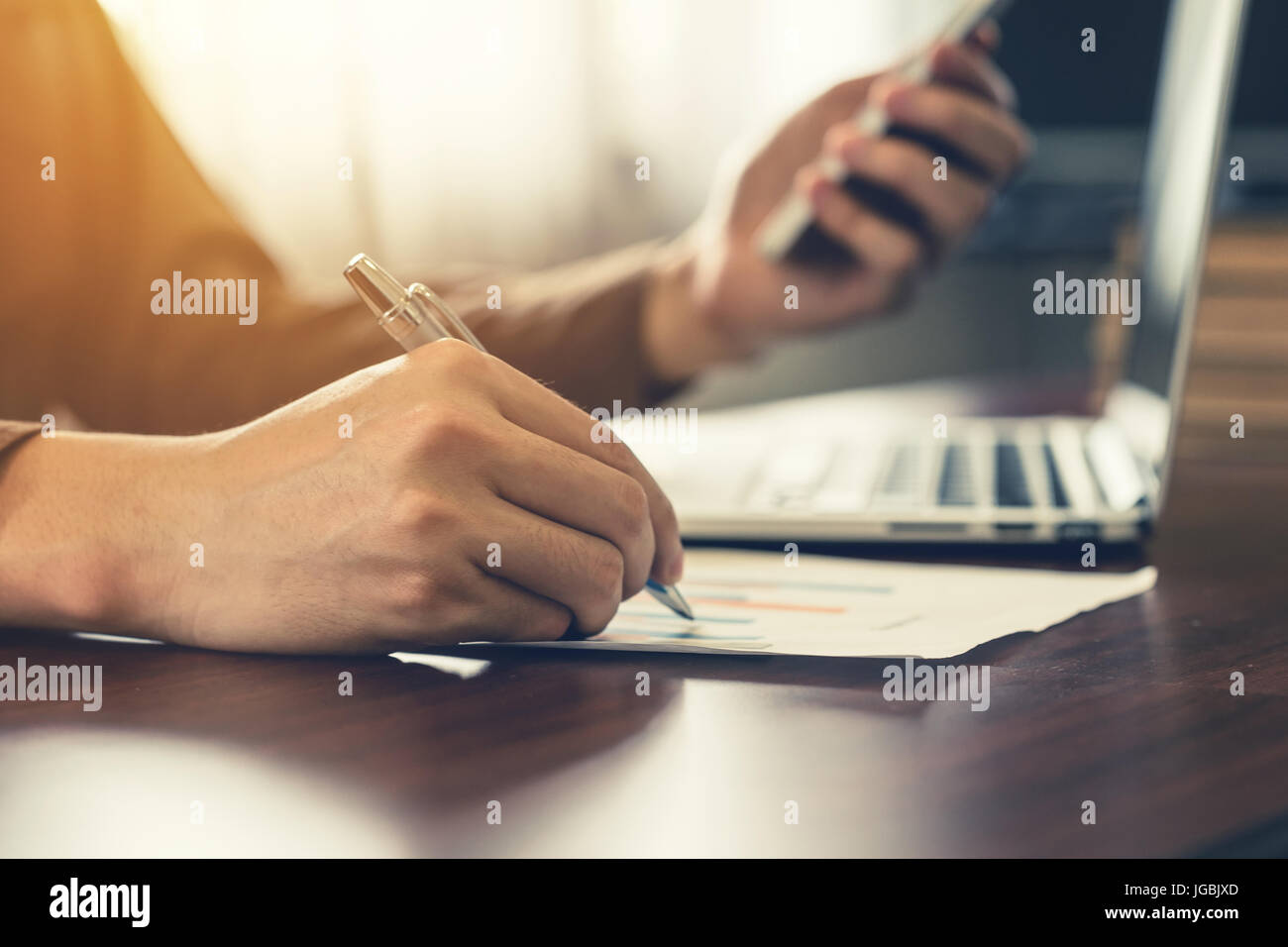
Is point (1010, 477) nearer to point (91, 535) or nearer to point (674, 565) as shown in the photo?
point (674, 565)

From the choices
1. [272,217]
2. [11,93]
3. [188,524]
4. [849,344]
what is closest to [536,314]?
[11,93]

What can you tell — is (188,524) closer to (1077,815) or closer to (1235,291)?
(1077,815)

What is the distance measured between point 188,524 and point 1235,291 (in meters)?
1.11

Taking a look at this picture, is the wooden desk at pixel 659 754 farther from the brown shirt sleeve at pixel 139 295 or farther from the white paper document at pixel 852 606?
the brown shirt sleeve at pixel 139 295

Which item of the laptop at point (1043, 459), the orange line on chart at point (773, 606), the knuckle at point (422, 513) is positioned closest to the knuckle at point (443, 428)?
the knuckle at point (422, 513)

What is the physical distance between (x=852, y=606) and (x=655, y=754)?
0.18m

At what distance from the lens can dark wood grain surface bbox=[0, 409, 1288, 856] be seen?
26 centimetres

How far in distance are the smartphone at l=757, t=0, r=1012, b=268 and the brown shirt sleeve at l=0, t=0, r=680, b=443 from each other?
17 cm

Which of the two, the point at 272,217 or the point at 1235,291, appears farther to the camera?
the point at 272,217

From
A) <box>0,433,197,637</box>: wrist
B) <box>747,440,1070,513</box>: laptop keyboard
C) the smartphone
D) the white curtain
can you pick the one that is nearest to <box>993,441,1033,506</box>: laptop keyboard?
<box>747,440,1070,513</box>: laptop keyboard

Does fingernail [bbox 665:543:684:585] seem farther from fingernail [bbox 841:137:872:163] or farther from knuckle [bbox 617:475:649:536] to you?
fingernail [bbox 841:137:872:163]

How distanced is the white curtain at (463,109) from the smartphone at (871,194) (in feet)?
3.48

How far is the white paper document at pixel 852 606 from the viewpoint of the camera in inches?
16.1

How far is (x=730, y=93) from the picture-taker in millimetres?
2164
